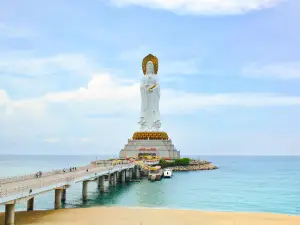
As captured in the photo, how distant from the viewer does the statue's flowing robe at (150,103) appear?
66.6 m

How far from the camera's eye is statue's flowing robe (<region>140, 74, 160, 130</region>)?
219ft

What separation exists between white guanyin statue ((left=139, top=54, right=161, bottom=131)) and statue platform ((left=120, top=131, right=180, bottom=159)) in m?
2.05

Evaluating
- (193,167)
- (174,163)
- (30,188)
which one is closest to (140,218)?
(30,188)

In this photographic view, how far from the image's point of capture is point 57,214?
21.5 m

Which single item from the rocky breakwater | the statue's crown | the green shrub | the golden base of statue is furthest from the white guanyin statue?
the green shrub

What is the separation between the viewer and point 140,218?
21.1 meters

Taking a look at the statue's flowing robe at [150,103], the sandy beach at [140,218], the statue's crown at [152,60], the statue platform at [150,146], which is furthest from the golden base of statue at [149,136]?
the sandy beach at [140,218]

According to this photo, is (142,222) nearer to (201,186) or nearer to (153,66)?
(201,186)

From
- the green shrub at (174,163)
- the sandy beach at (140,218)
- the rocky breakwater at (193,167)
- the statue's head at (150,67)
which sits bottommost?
the sandy beach at (140,218)

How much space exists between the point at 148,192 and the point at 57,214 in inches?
519

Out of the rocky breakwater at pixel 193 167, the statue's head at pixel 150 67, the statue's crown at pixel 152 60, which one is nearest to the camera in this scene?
the rocky breakwater at pixel 193 167

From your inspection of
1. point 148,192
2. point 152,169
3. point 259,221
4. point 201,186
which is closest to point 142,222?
point 259,221

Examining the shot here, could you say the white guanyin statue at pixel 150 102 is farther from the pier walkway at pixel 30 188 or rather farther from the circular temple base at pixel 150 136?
the pier walkway at pixel 30 188

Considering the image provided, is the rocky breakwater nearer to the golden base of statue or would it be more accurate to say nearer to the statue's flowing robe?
the golden base of statue
